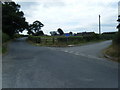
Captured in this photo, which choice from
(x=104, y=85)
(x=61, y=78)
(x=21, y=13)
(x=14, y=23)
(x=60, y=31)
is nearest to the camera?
(x=104, y=85)

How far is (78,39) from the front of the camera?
24672 mm

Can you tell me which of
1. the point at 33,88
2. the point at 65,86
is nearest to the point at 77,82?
the point at 65,86

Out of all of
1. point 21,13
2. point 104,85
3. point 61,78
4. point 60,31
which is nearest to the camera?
point 104,85

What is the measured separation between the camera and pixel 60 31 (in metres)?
92.2

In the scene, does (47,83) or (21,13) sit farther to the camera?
(21,13)

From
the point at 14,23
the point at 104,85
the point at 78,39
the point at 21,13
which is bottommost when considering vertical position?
the point at 104,85

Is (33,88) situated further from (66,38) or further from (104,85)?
(66,38)

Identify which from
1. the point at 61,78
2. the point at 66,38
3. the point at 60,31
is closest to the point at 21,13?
the point at 66,38

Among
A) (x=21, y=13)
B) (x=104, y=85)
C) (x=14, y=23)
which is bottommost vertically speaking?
(x=104, y=85)

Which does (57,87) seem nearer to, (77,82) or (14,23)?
(77,82)

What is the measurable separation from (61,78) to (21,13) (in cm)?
4021

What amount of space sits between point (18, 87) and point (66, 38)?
19792mm

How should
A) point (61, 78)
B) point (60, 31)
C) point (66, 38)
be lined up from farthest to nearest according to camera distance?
point (60, 31) → point (66, 38) → point (61, 78)

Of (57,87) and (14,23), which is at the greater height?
(14,23)
